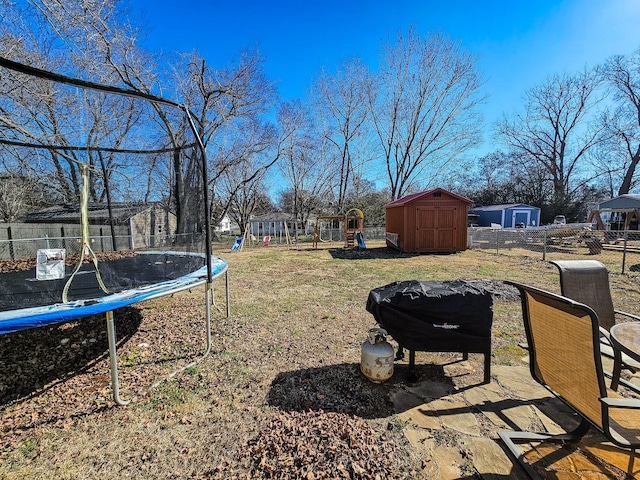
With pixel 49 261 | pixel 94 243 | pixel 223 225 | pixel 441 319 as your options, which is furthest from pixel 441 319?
pixel 223 225

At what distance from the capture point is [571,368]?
134cm

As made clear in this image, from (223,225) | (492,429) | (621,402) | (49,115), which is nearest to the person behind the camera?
(621,402)

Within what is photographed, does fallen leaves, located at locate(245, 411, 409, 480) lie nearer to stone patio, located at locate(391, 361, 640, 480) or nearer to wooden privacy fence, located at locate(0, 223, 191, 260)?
stone patio, located at locate(391, 361, 640, 480)

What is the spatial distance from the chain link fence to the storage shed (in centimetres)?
142

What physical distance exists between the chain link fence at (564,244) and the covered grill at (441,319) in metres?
9.32

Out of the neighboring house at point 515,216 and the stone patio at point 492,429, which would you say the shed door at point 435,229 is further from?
the neighboring house at point 515,216

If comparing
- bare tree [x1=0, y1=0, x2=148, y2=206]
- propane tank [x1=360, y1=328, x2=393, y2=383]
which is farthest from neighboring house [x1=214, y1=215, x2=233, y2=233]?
propane tank [x1=360, y1=328, x2=393, y2=383]

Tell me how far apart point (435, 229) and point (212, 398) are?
1051 centimetres

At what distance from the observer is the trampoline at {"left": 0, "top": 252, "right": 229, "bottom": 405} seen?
194 centimetres

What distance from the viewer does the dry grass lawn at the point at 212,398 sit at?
5.15ft

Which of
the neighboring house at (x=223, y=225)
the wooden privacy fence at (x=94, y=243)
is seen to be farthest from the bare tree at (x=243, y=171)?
the wooden privacy fence at (x=94, y=243)

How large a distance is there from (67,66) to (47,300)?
9.94 metres

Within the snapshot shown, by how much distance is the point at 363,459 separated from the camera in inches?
61.0

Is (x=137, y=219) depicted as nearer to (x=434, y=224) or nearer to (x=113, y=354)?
(x=113, y=354)
